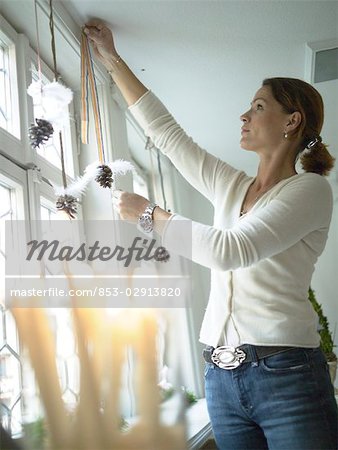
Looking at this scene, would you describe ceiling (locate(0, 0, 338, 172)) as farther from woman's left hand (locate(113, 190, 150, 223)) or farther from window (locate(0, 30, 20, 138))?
woman's left hand (locate(113, 190, 150, 223))

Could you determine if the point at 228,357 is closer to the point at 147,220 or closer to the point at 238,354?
the point at 238,354

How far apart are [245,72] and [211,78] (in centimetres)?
15

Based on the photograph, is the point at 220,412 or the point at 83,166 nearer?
the point at 220,412

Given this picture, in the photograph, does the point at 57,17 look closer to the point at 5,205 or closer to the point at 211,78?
the point at 5,205

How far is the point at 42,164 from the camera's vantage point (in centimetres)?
177

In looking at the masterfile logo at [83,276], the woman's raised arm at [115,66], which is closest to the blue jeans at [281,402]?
the masterfile logo at [83,276]

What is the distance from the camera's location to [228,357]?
3.48 ft

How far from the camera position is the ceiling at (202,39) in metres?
1.88

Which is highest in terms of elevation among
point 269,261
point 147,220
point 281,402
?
point 147,220

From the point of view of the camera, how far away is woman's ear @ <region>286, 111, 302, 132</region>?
4.05ft

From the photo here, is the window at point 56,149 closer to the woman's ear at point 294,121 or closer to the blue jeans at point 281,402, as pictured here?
the woman's ear at point 294,121

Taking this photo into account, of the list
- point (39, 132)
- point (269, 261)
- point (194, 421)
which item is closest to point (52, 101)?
point (39, 132)

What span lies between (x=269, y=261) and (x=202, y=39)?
4.19 ft

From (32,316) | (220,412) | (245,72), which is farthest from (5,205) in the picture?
(245,72)
